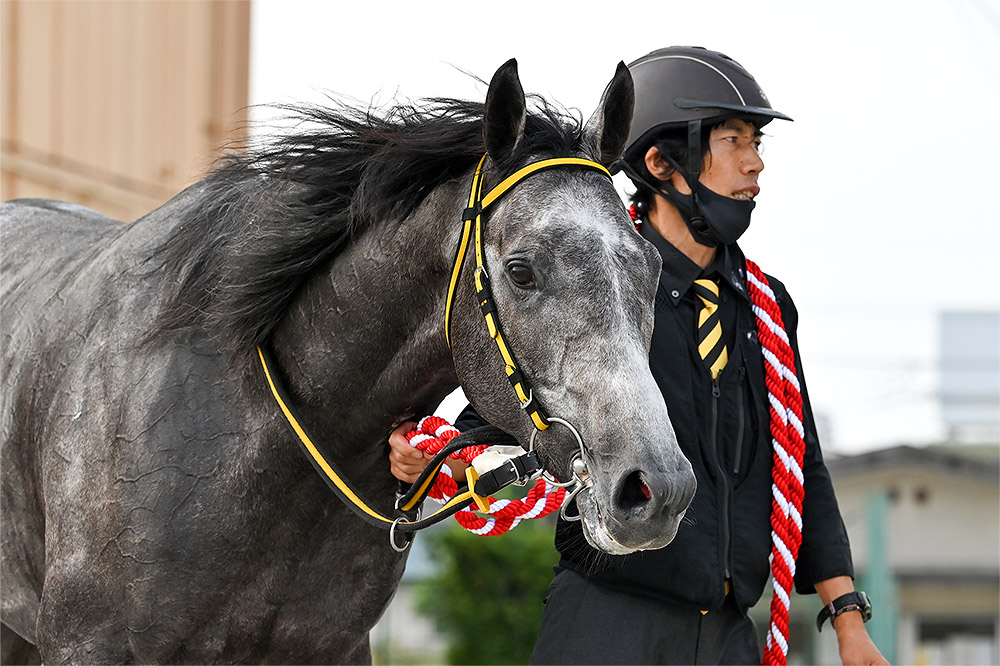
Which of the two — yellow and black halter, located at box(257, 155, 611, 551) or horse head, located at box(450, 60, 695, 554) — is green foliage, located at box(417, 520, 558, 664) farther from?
horse head, located at box(450, 60, 695, 554)

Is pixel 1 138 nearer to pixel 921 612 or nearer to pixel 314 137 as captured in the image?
pixel 314 137

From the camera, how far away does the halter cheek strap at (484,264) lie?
2088mm

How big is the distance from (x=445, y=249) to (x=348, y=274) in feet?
0.87

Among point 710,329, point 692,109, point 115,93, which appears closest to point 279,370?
point 710,329

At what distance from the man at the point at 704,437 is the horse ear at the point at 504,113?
0.38 m

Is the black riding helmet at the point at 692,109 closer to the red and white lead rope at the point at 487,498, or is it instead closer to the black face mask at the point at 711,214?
the black face mask at the point at 711,214

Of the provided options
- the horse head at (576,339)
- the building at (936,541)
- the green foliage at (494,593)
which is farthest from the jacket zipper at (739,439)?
the building at (936,541)

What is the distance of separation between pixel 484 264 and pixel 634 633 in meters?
0.95

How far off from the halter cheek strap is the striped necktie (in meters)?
0.56

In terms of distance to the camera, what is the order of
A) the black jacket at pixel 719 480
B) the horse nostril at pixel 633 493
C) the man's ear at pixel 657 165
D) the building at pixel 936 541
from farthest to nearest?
the building at pixel 936 541 → the man's ear at pixel 657 165 → the black jacket at pixel 719 480 → the horse nostril at pixel 633 493

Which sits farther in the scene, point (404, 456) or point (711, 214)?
point (711, 214)

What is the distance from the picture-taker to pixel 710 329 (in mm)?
2686

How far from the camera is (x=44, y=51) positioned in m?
6.33

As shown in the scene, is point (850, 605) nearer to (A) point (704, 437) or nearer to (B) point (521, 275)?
(A) point (704, 437)
